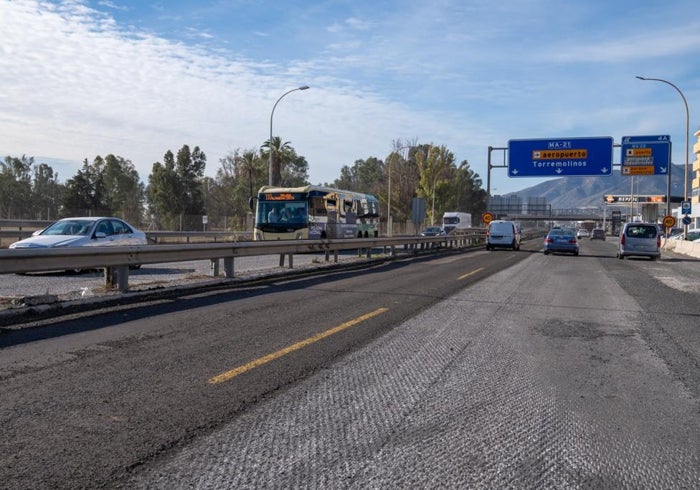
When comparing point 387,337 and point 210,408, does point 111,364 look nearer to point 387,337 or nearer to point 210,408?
point 210,408

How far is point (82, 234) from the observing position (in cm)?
1428

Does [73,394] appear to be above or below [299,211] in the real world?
below

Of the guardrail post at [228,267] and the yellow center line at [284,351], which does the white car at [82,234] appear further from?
the yellow center line at [284,351]

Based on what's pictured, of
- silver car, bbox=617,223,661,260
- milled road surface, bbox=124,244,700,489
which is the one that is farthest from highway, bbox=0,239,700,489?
silver car, bbox=617,223,661,260

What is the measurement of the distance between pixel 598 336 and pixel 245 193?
72.6m

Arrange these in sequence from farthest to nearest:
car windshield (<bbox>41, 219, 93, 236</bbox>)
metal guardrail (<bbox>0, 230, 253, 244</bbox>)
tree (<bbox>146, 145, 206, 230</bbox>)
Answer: tree (<bbox>146, 145, 206, 230</bbox>) < metal guardrail (<bbox>0, 230, 253, 244</bbox>) < car windshield (<bbox>41, 219, 93, 236</bbox>)

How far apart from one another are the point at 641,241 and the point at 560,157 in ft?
39.0

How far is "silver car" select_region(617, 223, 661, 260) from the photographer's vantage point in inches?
989

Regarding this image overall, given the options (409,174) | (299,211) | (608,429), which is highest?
(409,174)

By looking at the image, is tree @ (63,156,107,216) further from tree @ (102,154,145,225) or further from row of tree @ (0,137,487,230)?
tree @ (102,154,145,225)

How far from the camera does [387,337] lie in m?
7.21

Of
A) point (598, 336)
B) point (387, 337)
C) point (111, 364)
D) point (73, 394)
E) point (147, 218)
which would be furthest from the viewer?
point (147, 218)

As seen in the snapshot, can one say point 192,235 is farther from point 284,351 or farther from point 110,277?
point 284,351

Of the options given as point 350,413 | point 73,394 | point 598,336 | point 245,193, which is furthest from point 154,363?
point 245,193
